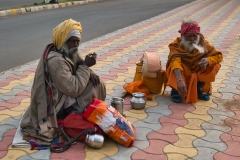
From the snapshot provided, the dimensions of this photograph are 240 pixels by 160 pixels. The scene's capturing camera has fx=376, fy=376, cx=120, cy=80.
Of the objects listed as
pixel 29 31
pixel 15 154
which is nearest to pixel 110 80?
pixel 15 154

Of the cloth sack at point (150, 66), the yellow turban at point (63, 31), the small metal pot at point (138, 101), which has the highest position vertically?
the yellow turban at point (63, 31)

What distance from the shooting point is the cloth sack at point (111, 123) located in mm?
3303

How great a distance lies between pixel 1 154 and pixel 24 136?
0.29 meters

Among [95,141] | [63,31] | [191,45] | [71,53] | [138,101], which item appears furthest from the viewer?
[191,45]

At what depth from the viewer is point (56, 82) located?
3.35 m

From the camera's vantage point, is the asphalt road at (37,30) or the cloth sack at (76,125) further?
the asphalt road at (37,30)

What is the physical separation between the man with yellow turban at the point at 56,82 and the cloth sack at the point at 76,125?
102mm

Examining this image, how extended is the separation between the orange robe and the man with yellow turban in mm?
1267

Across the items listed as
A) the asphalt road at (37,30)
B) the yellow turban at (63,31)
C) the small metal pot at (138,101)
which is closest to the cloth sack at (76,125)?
the yellow turban at (63,31)

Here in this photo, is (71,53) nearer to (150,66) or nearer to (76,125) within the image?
(76,125)

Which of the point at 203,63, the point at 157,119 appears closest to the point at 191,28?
the point at 203,63

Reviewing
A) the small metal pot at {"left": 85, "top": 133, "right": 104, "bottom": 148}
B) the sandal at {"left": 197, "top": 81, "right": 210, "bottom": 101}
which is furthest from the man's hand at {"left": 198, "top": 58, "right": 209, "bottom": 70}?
the small metal pot at {"left": 85, "top": 133, "right": 104, "bottom": 148}

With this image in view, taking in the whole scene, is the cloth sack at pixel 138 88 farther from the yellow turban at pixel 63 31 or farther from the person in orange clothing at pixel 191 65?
the yellow turban at pixel 63 31

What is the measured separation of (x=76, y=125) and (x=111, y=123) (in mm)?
322
